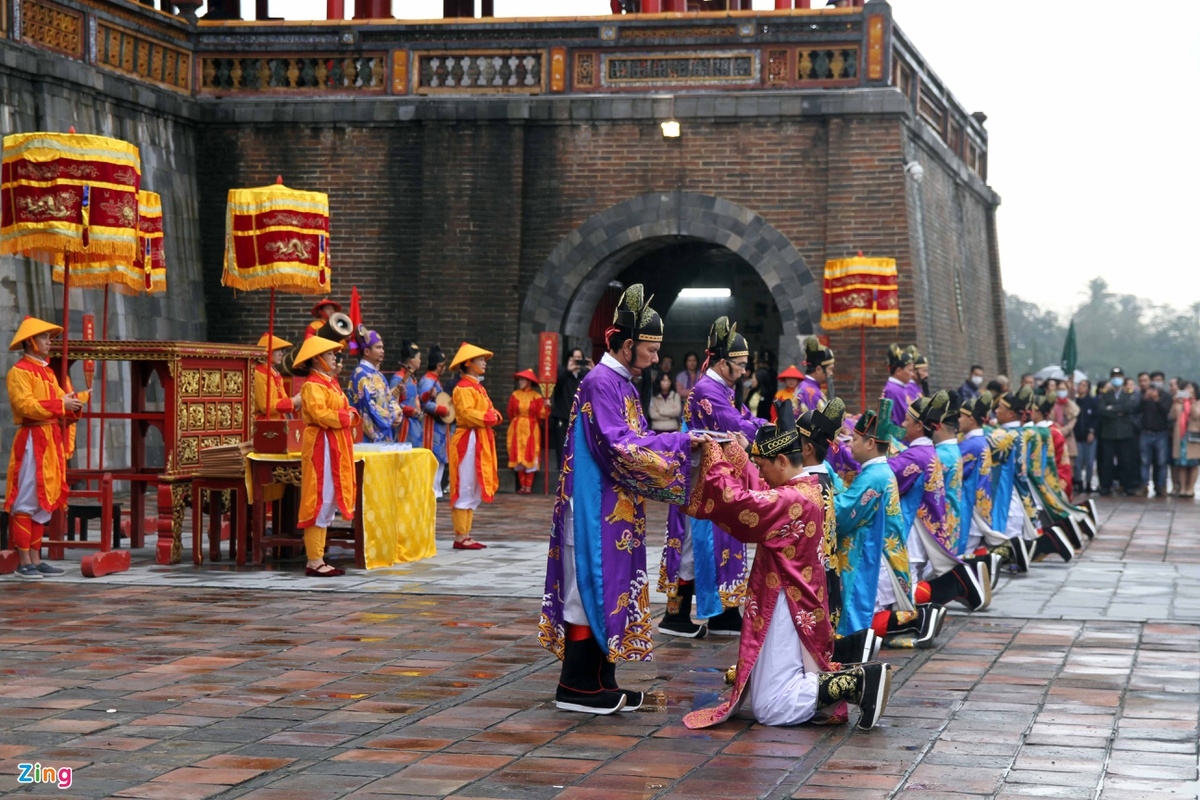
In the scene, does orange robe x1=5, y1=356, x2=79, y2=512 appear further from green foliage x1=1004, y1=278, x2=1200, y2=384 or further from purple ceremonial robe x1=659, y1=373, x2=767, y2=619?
green foliage x1=1004, y1=278, x2=1200, y2=384

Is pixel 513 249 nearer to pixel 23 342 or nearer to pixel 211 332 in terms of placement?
pixel 211 332

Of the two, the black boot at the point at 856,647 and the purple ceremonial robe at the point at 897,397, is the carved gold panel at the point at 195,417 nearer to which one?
the purple ceremonial robe at the point at 897,397

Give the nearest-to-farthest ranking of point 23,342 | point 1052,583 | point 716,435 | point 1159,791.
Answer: point 1159,791 < point 716,435 < point 23,342 < point 1052,583

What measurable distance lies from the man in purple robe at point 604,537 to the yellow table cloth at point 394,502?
4.33 metres

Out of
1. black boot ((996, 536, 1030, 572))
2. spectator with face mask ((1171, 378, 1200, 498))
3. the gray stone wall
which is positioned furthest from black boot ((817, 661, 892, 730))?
spectator with face mask ((1171, 378, 1200, 498))

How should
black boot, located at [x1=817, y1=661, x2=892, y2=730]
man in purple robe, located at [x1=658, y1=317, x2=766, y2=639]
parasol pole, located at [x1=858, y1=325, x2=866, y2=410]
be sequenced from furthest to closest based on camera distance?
parasol pole, located at [x1=858, y1=325, x2=866, y2=410] → man in purple robe, located at [x1=658, y1=317, x2=766, y2=639] → black boot, located at [x1=817, y1=661, x2=892, y2=730]

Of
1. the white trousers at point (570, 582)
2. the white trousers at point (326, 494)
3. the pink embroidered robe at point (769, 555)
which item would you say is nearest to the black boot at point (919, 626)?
the pink embroidered robe at point (769, 555)

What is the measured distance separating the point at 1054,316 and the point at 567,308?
60.7 m

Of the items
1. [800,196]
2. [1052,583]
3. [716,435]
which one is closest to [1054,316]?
[800,196]

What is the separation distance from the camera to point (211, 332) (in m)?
19.0

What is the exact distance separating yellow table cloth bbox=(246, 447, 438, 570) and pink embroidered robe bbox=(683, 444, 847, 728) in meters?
4.84

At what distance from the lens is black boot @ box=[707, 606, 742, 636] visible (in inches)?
325

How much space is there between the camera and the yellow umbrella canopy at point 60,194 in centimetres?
987

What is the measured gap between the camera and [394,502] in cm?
1084
